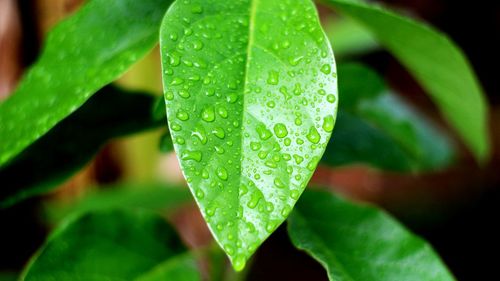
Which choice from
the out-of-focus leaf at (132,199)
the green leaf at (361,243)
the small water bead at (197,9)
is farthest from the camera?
the out-of-focus leaf at (132,199)

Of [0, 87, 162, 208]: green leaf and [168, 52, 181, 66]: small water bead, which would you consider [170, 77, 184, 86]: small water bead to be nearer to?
[168, 52, 181, 66]: small water bead

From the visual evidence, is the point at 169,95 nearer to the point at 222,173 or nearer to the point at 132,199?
the point at 222,173

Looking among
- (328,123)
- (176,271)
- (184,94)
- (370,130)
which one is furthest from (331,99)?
(370,130)

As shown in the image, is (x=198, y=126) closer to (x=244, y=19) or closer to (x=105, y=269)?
(x=244, y=19)

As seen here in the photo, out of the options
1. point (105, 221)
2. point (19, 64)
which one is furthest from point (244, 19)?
point (19, 64)

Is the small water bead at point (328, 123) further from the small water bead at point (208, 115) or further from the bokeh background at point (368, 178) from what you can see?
the bokeh background at point (368, 178)

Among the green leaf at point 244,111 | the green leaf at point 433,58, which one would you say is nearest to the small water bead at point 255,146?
the green leaf at point 244,111
